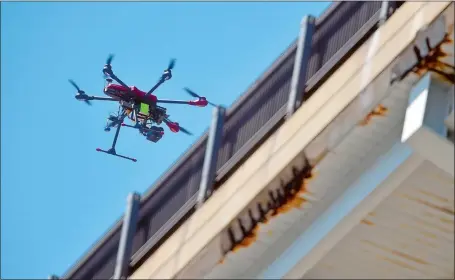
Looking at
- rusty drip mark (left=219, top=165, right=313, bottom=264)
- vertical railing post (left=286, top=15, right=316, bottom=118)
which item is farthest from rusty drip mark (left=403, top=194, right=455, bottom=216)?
vertical railing post (left=286, top=15, right=316, bottom=118)

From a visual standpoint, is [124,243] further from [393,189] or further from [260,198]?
[393,189]

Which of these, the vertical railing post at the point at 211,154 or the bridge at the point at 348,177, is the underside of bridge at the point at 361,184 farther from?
the vertical railing post at the point at 211,154

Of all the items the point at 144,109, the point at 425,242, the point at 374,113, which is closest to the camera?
the point at 374,113

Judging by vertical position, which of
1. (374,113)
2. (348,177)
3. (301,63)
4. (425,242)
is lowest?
(425,242)

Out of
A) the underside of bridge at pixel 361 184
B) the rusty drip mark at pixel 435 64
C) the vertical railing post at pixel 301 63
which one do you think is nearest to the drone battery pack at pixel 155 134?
the vertical railing post at pixel 301 63

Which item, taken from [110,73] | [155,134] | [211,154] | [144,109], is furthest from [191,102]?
[211,154]

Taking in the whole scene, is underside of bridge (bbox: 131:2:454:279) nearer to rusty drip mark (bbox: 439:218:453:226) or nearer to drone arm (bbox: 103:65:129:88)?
rusty drip mark (bbox: 439:218:453:226)

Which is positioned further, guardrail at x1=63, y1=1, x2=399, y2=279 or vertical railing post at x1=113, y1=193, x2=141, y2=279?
vertical railing post at x1=113, y1=193, x2=141, y2=279

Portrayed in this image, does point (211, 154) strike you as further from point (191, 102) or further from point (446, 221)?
point (191, 102)
